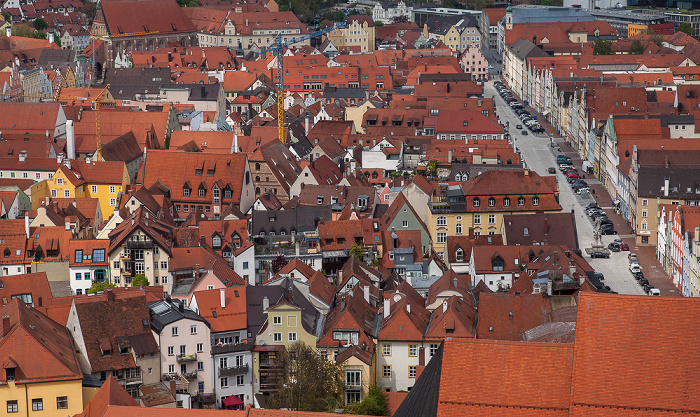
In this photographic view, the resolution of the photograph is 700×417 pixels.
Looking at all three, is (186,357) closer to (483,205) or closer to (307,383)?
(307,383)

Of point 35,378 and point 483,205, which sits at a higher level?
point 35,378

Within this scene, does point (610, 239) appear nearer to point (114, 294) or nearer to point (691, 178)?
point (691, 178)

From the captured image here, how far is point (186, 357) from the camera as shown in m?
66.8

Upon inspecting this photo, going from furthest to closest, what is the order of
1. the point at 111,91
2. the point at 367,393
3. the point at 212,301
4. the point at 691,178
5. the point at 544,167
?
the point at 111,91, the point at 544,167, the point at 691,178, the point at 212,301, the point at 367,393

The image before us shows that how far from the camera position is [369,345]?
68250 millimetres

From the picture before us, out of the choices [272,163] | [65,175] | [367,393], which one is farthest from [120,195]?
[367,393]

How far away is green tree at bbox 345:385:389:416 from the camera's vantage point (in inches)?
2309

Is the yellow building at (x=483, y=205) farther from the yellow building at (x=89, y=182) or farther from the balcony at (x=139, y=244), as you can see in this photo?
the yellow building at (x=89, y=182)

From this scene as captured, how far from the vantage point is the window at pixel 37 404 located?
195 ft

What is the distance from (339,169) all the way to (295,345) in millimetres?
49180

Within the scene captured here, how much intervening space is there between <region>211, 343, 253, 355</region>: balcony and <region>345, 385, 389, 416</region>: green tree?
9.52 metres

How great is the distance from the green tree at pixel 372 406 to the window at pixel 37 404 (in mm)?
14404

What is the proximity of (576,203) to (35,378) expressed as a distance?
66.1 m

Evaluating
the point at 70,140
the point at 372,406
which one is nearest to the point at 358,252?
the point at 372,406
